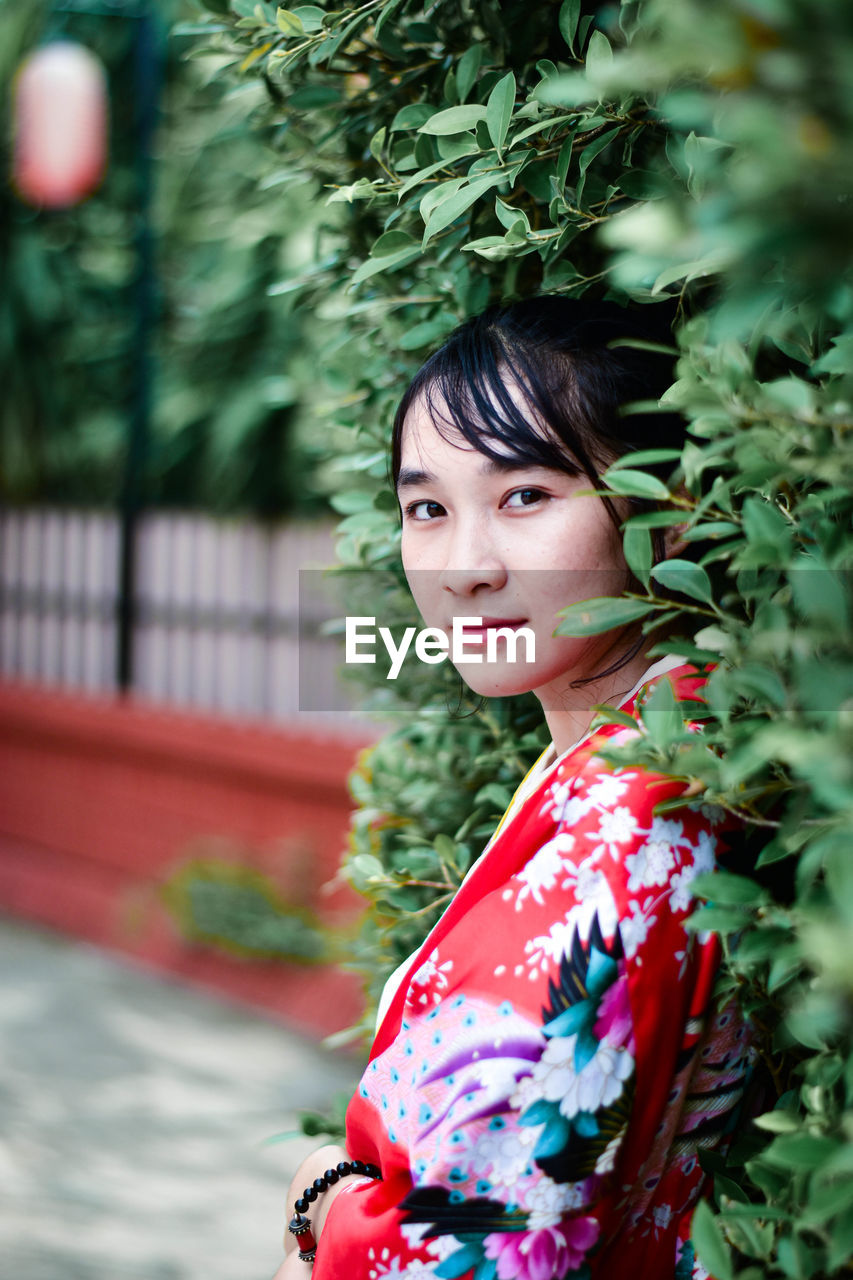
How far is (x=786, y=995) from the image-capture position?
3.42ft

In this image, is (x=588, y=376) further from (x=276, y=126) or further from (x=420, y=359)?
(x=276, y=126)

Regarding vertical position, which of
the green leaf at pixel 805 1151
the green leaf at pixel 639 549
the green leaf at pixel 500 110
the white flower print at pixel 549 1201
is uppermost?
the green leaf at pixel 500 110

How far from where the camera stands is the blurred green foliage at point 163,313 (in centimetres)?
581

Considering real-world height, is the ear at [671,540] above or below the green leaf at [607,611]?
above

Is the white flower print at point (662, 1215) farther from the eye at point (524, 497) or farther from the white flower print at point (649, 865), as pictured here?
the eye at point (524, 497)

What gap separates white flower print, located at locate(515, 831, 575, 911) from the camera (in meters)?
1.07

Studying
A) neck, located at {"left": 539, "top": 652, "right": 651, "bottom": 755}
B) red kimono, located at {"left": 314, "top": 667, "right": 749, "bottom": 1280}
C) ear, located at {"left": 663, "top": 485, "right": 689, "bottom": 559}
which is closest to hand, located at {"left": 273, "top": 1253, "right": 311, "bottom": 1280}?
red kimono, located at {"left": 314, "top": 667, "right": 749, "bottom": 1280}

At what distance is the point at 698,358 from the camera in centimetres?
96

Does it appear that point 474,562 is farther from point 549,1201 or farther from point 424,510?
point 549,1201

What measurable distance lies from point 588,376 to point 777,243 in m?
0.66

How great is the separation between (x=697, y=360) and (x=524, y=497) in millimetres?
307

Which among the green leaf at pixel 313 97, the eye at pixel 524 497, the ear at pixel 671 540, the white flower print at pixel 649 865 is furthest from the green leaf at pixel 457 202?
the white flower print at pixel 649 865

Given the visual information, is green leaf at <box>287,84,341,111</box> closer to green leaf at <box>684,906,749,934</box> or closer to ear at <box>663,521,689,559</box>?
ear at <box>663,521,689,559</box>

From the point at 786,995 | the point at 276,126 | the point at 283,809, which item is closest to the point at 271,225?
the point at 283,809
